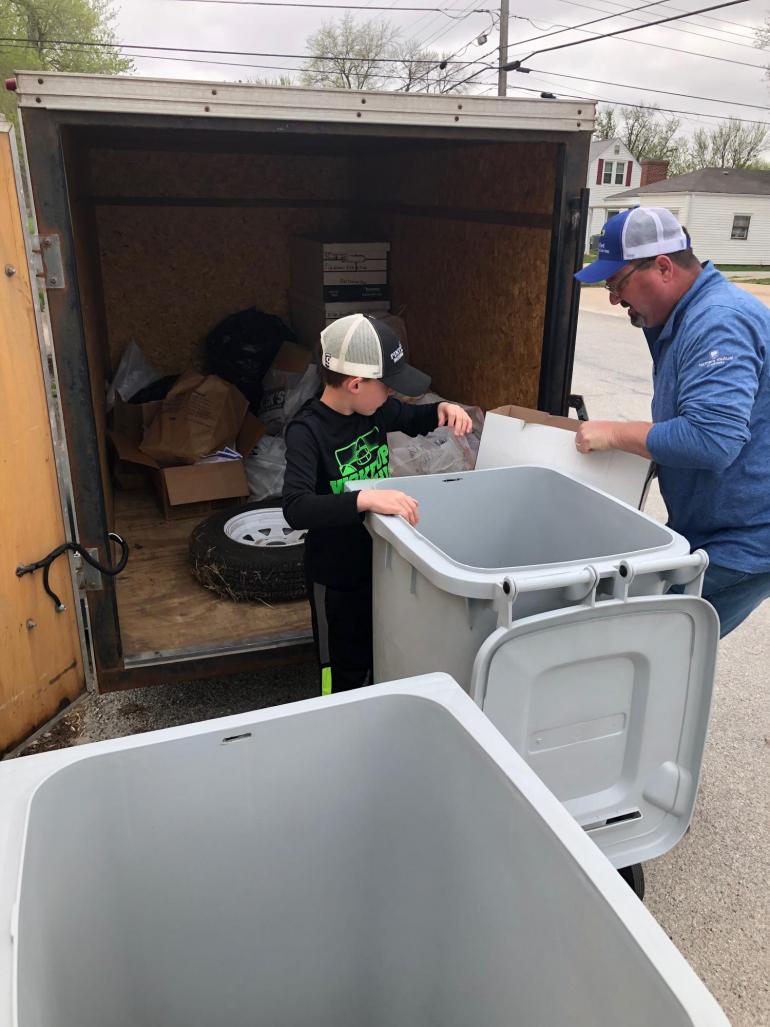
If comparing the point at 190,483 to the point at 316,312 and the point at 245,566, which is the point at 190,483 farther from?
the point at 316,312

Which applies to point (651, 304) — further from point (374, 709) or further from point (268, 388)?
point (268, 388)

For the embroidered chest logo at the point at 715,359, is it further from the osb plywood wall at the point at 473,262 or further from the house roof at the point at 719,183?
the house roof at the point at 719,183

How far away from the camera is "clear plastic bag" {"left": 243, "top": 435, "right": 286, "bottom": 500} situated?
180 inches

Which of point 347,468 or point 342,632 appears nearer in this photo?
point 347,468

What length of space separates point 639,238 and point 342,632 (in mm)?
1441

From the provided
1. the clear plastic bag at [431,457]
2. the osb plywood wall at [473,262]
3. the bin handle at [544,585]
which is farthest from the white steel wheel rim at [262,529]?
the bin handle at [544,585]

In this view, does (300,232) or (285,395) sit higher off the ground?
(300,232)

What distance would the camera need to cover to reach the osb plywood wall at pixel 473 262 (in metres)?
3.32

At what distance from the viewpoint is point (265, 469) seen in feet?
15.3

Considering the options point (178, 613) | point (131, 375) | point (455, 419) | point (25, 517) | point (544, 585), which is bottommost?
point (178, 613)

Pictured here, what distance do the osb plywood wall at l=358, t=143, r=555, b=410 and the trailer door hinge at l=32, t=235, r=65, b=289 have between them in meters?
1.85

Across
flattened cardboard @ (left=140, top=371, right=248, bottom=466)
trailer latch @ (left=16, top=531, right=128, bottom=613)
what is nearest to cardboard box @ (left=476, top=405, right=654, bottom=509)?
trailer latch @ (left=16, top=531, right=128, bottom=613)

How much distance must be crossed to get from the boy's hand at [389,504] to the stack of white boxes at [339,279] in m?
3.35

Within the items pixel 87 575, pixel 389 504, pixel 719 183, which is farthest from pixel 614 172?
pixel 389 504
